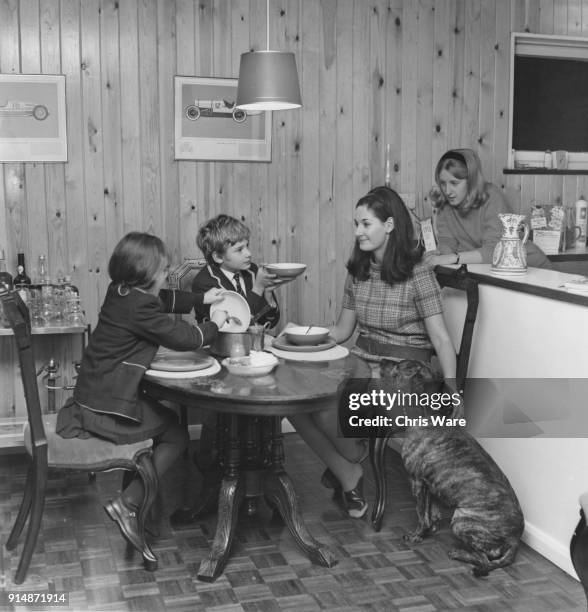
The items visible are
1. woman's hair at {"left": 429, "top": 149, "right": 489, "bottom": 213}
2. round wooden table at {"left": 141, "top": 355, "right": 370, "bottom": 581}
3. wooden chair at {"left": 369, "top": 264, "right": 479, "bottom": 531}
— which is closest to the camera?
round wooden table at {"left": 141, "top": 355, "right": 370, "bottom": 581}

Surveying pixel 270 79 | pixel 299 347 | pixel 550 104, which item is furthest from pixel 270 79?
pixel 550 104

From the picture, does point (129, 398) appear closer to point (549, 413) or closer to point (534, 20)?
point (549, 413)

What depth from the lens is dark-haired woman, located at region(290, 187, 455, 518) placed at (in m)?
3.10

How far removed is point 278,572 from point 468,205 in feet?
6.46

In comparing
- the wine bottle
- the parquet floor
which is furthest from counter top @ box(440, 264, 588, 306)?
the wine bottle

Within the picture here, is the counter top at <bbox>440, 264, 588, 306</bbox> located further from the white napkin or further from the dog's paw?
the dog's paw

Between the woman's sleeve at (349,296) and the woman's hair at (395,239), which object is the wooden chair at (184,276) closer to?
the woman's sleeve at (349,296)

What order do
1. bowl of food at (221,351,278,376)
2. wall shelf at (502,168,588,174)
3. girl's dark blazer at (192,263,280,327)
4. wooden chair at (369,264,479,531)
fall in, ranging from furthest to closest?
wall shelf at (502,168,588,174)
girl's dark blazer at (192,263,280,327)
wooden chair at (369,264,479,531)
bowl of food at (221,351,278,376)

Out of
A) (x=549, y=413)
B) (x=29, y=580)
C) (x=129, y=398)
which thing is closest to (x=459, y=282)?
(x=549, y=413)

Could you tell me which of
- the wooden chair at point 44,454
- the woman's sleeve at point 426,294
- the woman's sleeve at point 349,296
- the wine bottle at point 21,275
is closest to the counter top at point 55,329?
the wine bottle at point 21,275

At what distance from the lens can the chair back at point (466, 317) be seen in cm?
316

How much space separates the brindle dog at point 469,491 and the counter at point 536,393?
134 millimetres

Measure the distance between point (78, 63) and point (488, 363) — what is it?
216 centimetres

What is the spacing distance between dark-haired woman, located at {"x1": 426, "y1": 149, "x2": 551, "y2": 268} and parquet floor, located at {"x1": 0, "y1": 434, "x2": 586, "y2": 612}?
50.9 inches
